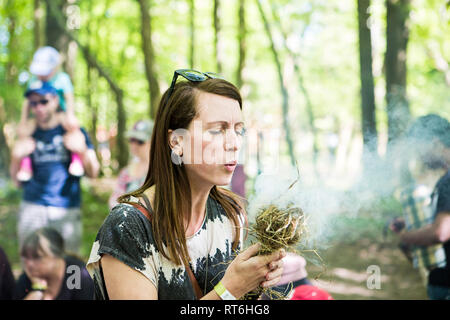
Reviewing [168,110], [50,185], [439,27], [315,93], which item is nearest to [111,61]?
[315,93]

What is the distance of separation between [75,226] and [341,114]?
20025mm

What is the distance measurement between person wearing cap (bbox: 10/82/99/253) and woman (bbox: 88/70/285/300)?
3.14 m

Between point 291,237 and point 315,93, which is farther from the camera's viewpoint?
point 315,93

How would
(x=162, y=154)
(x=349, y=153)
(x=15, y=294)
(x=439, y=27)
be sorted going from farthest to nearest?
(x=349, y=153) < (x=439, y=27) < (x=15, y=294) < (x=162, y=154)

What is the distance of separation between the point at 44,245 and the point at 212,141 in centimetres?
252

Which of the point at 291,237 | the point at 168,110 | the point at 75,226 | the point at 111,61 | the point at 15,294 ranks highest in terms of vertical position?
Answer: the point at 111,61

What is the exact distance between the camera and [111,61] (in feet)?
68.2

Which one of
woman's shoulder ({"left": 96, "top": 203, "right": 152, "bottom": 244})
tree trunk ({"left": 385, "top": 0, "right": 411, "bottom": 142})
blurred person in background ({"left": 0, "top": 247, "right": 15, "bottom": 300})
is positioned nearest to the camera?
woman's shoulder ({"left": 96, "top": 203, "right": 152, "bottom": 244})

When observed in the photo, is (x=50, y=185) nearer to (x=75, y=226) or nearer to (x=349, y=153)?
(x=75, y=226)

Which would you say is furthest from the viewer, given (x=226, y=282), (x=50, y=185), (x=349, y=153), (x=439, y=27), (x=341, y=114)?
(x=341, y=114)

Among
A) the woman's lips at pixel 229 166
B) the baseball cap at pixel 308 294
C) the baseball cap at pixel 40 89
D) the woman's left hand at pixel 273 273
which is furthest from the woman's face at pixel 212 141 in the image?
the baseball cap at pixel 40 89

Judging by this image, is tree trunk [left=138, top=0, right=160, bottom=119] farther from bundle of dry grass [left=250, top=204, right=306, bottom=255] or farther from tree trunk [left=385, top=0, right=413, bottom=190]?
bundle of dry grass [left=250, top=204, right=306, bottom=255]

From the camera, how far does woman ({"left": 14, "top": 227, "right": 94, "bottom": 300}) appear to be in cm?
330

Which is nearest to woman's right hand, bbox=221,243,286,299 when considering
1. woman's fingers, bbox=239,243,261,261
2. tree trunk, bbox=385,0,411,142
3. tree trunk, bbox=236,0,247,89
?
woman's fingers, bbox=239,243,261,261
